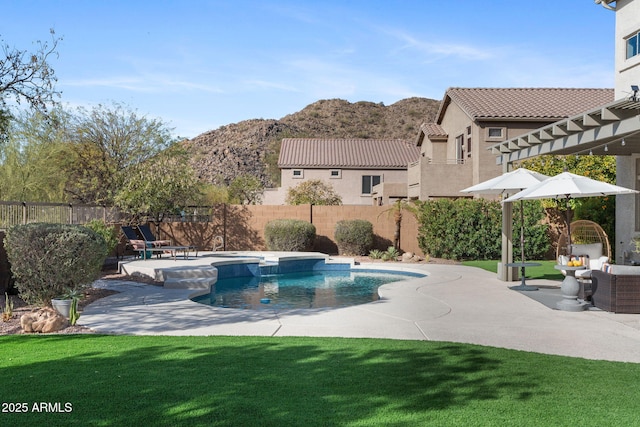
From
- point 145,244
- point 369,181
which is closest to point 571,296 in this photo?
point 145,244

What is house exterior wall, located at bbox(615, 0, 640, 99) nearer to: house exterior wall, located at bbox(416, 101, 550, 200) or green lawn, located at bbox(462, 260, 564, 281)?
green lawn, located at bbox(462, 260, 564, 281)

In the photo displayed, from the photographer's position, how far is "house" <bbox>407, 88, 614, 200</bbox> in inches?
1017

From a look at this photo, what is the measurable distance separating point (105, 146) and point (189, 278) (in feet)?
41.2

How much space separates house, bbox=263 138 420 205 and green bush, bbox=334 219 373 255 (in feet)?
45.3

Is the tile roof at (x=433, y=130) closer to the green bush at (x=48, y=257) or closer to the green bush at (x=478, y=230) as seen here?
the green bush at (x=478, y=230)

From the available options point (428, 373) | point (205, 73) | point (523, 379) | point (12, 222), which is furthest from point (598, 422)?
point (205, 73)

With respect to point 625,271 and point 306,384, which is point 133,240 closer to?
point 625,271

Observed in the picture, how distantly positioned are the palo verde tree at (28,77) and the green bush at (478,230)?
46.1 ft

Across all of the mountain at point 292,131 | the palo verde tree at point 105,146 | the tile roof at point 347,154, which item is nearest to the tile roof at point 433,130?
the tile roof at point 347,154

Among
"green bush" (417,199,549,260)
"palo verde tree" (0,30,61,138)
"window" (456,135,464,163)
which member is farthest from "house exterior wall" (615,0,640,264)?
"palo verde tree" (0,30,61,138)

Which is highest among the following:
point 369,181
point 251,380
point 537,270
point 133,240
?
point 369,181

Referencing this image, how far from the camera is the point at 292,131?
258ft

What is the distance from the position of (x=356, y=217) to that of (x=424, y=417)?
19.3 meters

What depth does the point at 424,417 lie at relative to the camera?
478cm
